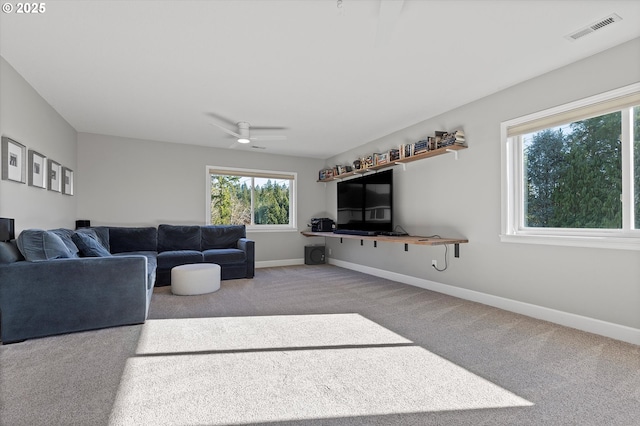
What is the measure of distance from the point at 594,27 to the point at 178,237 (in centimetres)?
544

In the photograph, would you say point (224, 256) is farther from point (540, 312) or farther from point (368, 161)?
point (540, 312)

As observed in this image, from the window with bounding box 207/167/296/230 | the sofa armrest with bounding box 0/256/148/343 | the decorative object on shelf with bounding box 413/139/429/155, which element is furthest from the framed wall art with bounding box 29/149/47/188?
the decorative object on shelf with bounding box 413/139/429/155

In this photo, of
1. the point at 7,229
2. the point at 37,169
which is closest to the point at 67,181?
the point at 37,169

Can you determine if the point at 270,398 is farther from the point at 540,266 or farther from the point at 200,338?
the point at 540,266

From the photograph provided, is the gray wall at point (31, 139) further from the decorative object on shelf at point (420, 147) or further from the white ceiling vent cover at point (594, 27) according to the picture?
the white ceiling vent cover at point (594, 27)

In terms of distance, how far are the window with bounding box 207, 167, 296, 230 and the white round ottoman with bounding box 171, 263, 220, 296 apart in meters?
1.94

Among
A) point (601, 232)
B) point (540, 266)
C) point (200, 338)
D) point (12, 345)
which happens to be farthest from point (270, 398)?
point (601, 232)

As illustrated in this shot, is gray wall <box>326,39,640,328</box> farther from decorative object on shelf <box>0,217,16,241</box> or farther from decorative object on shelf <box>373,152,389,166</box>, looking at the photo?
decorative object on shelf <box>0,217,16,241</box>

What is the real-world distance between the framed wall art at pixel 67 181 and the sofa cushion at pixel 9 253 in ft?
5.98

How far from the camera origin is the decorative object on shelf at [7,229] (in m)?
2.56

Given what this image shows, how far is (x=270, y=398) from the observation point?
166 cm

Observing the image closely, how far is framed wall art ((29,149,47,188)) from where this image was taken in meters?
3.15

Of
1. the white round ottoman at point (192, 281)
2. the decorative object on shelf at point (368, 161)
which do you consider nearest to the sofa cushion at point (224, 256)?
the white round ottoman at point (192, 281)

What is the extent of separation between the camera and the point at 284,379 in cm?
186
